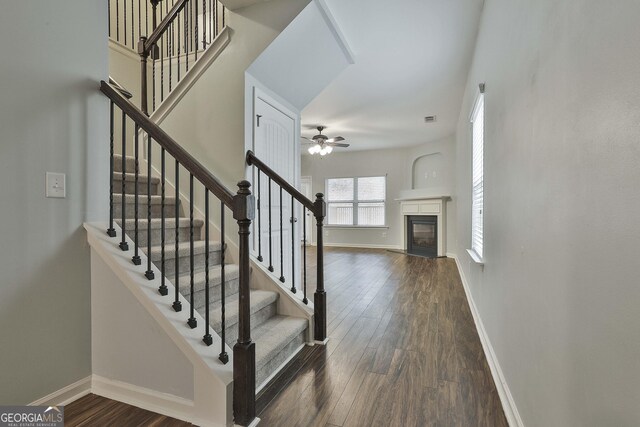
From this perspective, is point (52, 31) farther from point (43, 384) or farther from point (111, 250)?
point (43, 384)

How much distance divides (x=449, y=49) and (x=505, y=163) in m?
2.18

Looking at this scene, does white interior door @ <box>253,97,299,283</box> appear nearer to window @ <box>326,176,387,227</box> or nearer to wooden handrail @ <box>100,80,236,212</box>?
wooden handrail @ <box>100,80,236,212</box>

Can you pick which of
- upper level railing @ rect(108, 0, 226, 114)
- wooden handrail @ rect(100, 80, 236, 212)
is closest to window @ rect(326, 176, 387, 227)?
upper level railing @ rect(108, 0, 226, 114)

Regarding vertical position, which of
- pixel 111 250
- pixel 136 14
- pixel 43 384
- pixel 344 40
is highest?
pixel 136 14

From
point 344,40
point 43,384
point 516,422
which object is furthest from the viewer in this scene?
point 344,40

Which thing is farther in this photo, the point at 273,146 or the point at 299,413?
the point at 273,146

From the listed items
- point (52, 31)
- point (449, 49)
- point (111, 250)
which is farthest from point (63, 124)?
point (449, 49)

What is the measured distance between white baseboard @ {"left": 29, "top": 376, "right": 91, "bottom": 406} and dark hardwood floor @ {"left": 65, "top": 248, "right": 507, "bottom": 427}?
5 cm

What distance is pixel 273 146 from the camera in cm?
327

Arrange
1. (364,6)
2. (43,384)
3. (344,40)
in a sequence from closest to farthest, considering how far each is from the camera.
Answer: (43,384)
(364,6)
(344,40)

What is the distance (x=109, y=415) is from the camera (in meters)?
1.61

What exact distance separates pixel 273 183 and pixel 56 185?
71.9 inches

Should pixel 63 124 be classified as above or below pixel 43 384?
above

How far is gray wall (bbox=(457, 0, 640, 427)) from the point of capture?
27.3 inches
